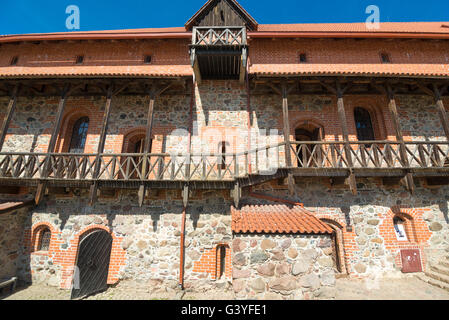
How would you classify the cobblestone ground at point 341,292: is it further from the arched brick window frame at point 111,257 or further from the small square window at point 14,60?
the small square window at point 14,60

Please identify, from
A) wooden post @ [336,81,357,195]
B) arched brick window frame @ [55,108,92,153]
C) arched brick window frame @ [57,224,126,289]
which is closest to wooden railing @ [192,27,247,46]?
wooden post @ [336,81,357,195]

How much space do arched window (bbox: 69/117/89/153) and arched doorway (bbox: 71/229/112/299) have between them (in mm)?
3741

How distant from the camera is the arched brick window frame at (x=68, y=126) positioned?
8140 mm

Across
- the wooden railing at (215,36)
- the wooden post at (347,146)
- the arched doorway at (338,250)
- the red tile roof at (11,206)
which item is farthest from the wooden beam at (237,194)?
the red tile roof at (11,206)

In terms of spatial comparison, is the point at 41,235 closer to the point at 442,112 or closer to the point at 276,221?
the point at 276,221

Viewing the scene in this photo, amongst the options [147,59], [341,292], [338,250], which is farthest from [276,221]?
[147,59]

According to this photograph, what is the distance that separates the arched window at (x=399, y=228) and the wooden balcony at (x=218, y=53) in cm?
754

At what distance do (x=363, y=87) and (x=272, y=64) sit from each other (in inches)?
147

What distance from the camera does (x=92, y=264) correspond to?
6.53 meters

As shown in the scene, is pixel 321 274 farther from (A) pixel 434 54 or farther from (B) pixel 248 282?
(A) pixel 434 54

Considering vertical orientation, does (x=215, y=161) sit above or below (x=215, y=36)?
below

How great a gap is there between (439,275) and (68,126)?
45.5 feet

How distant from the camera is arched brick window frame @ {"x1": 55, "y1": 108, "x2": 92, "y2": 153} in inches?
320
